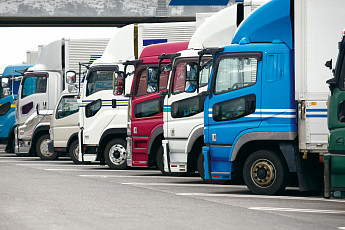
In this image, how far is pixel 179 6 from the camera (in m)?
38.6

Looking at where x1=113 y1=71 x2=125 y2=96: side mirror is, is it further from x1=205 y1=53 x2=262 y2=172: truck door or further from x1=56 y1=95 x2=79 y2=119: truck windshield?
x1=205 y1=53 x2=262 y2=172: truck door

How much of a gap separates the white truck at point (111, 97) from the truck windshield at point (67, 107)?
9.05ft

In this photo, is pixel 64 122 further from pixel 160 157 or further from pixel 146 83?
pixel 160 157

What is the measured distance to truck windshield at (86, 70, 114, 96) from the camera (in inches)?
870

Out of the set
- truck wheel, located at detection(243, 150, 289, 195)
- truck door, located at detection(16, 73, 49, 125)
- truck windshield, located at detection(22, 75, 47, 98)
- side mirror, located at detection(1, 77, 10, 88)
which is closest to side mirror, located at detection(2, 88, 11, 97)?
side mirror, located at detection(1, 77, 10, 88)

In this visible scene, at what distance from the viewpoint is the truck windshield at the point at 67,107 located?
25.1 m

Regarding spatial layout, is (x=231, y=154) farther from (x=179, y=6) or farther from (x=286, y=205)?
(x=179, y=6)

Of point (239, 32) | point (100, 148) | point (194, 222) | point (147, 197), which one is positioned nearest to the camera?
point (194, 222)

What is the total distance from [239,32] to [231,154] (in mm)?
2187

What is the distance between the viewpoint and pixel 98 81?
2220cm

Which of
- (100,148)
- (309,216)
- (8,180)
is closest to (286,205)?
(309,216)

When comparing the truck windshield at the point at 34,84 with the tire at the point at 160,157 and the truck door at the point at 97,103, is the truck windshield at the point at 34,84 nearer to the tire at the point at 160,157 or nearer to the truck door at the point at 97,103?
the truck door at the point at 97,103

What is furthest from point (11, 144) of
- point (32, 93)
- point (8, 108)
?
point (32, 93)

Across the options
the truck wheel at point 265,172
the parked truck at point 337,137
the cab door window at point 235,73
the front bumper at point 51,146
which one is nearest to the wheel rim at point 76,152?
the front bumper at point 51,146
